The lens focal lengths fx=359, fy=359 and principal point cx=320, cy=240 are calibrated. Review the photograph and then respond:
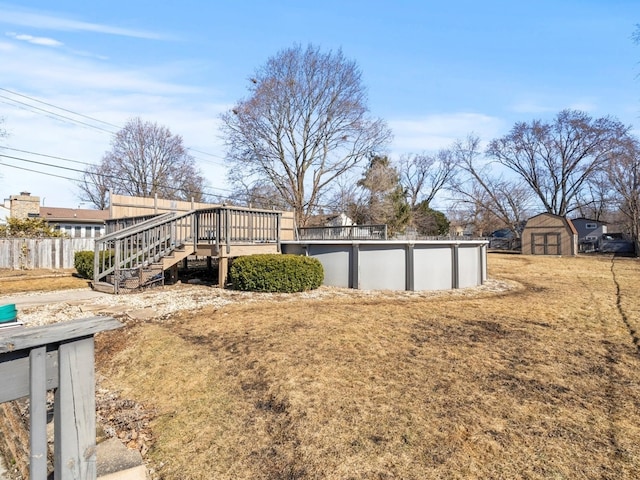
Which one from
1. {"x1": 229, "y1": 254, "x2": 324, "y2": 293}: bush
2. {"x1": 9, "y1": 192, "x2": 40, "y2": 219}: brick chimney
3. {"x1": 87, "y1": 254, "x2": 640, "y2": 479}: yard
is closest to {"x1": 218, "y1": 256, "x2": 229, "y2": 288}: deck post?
{"x1": 229, "y1": 254, "x2": 324, "y2": 293}: bush

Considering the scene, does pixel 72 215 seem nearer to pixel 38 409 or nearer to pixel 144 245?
pixel 144 245

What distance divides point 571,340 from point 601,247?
A: 108 feet

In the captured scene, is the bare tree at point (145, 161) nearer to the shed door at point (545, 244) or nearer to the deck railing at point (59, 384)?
the shed door at point (545, 244)

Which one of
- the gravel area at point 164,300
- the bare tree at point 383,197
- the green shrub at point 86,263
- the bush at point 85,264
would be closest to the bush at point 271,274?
the gravel area at point 164,300

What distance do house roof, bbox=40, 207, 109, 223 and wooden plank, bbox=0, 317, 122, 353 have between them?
29.0 m

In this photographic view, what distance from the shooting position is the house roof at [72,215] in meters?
26.7

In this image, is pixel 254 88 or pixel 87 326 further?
pixel 254 88

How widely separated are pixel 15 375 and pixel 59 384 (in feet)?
0.47

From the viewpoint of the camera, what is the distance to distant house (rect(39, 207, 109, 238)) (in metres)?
26.7

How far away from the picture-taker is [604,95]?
1481 cm

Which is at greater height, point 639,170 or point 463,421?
point 639,170

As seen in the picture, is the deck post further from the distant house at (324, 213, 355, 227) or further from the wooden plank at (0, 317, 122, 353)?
the distant house at (324, 213, 355, 227)

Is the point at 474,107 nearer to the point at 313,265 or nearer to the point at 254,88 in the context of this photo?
the point at 254,88

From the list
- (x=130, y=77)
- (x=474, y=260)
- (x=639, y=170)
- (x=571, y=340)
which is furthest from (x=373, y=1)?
(x=639, y=170)
